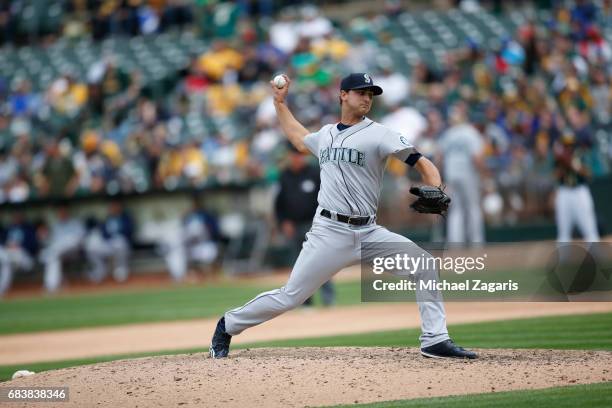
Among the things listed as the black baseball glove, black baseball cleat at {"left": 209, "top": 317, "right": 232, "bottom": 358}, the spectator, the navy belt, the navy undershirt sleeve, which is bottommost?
black baseball cleat at {"left": 209, "top": 317, "right": 232, "bottom": 358}

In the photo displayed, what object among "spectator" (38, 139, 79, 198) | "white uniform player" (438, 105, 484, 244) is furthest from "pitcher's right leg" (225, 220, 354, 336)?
"spectator" (38, 139, 79, 198)

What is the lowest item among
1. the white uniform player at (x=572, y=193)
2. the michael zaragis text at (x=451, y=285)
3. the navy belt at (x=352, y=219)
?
the michael zaragis text at (x=451, y=285)

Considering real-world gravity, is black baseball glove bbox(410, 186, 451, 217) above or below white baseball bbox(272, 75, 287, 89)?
below

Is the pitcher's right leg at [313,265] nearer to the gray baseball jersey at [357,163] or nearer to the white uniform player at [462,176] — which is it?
the gray baseball jersey at [357,163]

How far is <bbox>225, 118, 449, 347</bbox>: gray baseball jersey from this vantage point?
283 inches

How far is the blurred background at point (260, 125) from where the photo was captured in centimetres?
1734

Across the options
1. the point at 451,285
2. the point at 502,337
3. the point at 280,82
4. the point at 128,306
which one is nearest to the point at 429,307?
the point at 280,82

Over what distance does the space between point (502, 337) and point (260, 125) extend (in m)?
11.6

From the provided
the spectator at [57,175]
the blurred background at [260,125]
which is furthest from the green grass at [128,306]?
the spectator at [57,175]

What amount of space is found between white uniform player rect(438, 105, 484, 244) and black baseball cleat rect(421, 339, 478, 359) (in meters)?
8.47

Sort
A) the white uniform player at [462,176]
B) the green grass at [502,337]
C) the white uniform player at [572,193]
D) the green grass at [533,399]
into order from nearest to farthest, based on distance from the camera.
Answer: the green grass at [533,399]
the green grass at [502,337]
the white uniform player at [572,193]
the white uniform player at [462,176]

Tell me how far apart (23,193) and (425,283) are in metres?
15.8

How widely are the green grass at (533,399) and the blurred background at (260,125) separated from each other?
8.82m

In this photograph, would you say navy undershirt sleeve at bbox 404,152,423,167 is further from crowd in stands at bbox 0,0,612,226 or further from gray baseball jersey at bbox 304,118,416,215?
crowd in stands at bbox 0,0,612,226
